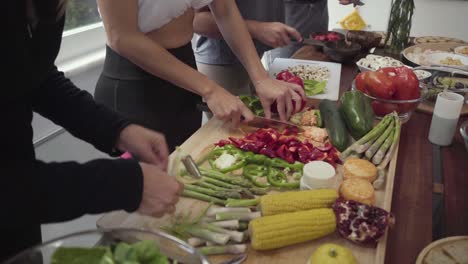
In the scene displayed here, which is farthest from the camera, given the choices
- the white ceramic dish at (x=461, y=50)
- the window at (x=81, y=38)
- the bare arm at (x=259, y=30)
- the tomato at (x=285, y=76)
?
the window at (x=81, y=38)

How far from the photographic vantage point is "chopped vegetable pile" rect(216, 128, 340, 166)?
1.25 meters

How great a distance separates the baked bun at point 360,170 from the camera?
1.13m

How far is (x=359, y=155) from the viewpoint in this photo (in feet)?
4.12

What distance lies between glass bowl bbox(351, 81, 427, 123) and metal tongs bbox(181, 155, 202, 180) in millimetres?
710

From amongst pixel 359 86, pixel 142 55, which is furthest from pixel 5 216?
pixel 359 86

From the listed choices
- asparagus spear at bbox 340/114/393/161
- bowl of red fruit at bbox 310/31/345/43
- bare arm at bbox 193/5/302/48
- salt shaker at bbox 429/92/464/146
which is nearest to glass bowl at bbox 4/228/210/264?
asparagus spear at bbox 340/114/393/161

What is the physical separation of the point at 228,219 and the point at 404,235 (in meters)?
0.41

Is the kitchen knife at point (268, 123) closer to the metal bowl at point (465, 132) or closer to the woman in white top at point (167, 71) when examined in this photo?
the woman in white top at point (167, 71)

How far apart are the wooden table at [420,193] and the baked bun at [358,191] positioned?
9 centimetres

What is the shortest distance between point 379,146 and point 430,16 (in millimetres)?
3133

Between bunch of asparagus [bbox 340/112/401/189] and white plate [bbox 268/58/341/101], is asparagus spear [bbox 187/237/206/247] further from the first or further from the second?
white plate [bbox 268/58/341/101]

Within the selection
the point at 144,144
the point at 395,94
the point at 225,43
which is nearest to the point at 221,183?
the point at 144,144

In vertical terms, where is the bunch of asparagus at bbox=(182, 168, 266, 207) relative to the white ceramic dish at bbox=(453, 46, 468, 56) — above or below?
above

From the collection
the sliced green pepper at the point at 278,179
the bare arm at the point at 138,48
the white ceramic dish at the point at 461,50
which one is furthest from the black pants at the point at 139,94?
the white ceramic dish at the point at 461,50
